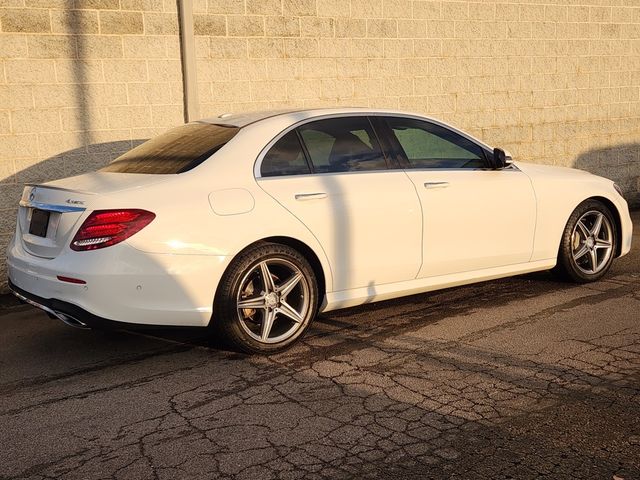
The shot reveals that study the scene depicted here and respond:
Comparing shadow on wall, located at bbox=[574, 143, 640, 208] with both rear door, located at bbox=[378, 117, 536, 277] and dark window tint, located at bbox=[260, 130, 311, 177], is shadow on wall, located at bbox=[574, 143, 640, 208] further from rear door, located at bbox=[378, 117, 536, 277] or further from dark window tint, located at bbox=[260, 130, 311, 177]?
dark window tint, located at bbox=[260, 130, 311, 177]

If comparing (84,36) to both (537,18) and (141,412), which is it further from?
(537,18)

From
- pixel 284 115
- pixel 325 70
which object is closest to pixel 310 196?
pixel 284 115

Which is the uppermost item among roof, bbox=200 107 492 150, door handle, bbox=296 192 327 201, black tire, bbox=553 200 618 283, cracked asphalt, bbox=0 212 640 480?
roof, bbox=200 107 492 150

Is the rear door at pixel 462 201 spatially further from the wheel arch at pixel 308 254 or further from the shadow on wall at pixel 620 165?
the shadow on wall at pixel 620 165

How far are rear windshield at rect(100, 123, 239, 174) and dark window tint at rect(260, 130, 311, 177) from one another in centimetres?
30

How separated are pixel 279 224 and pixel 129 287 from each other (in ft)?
3.39

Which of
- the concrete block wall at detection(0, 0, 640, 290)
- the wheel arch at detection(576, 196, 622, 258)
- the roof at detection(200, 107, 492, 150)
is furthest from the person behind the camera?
the concrete block wall at detection(0, 0, 640, 290)

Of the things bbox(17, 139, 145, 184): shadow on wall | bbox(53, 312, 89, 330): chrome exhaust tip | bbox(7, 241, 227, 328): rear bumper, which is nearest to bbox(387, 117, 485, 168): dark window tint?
bbox(7, 241, 227, 328): rear bumper

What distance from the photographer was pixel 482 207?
6.66m

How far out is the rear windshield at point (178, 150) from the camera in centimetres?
579

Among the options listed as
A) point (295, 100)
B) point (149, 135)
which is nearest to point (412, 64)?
point (295, 100)

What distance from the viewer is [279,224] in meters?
5.65

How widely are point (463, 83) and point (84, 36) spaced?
4.85 m

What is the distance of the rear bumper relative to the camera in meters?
5.18
